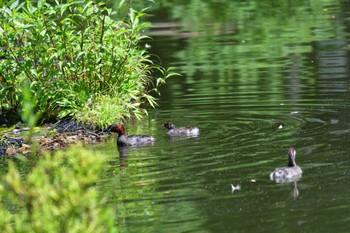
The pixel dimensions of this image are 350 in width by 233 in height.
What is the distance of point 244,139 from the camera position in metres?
12.1

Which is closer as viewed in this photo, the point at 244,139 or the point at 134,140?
the point at 244,139

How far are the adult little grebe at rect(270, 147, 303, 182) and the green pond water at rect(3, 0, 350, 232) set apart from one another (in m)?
0.09

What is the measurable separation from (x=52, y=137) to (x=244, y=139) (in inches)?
109

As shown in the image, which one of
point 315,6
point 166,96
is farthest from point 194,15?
point 166,96

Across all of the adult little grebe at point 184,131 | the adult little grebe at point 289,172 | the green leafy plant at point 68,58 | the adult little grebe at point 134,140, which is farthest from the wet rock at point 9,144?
the adult little grebe at point 289,172

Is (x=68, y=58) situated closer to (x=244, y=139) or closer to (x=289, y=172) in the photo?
(x=244, y=139)

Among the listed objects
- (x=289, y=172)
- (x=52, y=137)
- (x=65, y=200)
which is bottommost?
(x=52, y=137)

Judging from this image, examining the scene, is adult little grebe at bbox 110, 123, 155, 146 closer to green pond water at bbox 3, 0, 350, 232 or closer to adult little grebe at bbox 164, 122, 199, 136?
green pond water at bbox 3, 0, 350, 232

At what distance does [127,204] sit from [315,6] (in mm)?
19601

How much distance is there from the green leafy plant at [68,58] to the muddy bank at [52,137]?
301mm

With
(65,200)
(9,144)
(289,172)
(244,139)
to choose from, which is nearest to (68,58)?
(9,144)

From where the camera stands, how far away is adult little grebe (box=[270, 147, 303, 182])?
9773 millimetres

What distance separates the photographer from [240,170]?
34.2 ft

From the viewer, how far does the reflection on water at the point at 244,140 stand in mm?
8719
